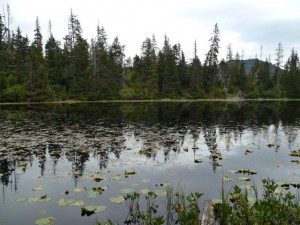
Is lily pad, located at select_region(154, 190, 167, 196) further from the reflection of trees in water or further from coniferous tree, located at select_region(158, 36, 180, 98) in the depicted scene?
coniferous tree, located at select_region(158, 36, 180, 98)

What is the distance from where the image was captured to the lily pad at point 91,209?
31.6 ft

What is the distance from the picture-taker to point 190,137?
23406 millimetres

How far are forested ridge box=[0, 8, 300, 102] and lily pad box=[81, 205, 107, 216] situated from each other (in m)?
59.9

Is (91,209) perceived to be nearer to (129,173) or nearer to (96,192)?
(96,192)

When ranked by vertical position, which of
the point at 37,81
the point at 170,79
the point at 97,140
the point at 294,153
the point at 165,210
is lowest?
the point at 165,210

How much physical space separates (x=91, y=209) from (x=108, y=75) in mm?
68964

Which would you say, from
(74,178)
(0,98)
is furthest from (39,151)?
(0,98)

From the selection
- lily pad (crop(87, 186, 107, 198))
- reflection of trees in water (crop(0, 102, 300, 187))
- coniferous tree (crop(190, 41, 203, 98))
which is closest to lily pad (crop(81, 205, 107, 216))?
lily pad (crop(87, 186, 107, 198))

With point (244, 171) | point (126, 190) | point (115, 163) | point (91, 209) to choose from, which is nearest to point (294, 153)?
point (244, 171)

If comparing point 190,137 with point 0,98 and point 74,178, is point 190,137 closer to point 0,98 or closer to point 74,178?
point 74,178

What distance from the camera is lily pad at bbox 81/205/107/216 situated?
379 inches

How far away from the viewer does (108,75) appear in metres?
76.9

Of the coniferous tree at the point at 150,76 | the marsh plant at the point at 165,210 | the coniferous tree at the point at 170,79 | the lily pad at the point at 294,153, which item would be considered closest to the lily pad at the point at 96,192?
the marsh plant at the point at 165,210

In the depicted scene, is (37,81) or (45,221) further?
(37,81)
